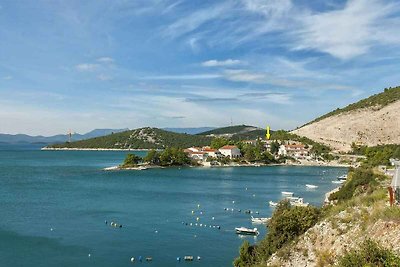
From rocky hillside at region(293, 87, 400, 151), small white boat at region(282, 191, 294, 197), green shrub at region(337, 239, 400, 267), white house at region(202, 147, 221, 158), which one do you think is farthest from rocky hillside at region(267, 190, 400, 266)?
rocky hillside at region(293, 87, 400, 151)

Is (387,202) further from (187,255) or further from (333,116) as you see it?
(333,116)

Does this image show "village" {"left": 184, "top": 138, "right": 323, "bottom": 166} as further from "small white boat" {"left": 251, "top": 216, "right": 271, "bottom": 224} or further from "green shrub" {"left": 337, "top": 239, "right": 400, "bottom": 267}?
"green shrub" {"left": 337, "top": 239, "right": 400, "bottom": 267}

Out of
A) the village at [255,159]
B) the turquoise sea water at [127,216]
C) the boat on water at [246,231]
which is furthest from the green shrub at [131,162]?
the boat on water at [246,231]

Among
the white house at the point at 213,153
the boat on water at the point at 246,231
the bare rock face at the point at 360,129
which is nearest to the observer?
the boat on water at the point at 246,231

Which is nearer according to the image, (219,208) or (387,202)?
(387,202)

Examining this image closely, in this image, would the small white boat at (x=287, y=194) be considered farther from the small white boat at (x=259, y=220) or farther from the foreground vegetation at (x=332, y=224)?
the foreground vegetation at (x=332, y=224)

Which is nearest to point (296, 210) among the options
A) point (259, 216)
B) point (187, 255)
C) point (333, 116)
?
point (187, 255)

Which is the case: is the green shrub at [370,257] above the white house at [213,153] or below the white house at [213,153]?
below

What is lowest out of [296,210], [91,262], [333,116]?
[91,262]
